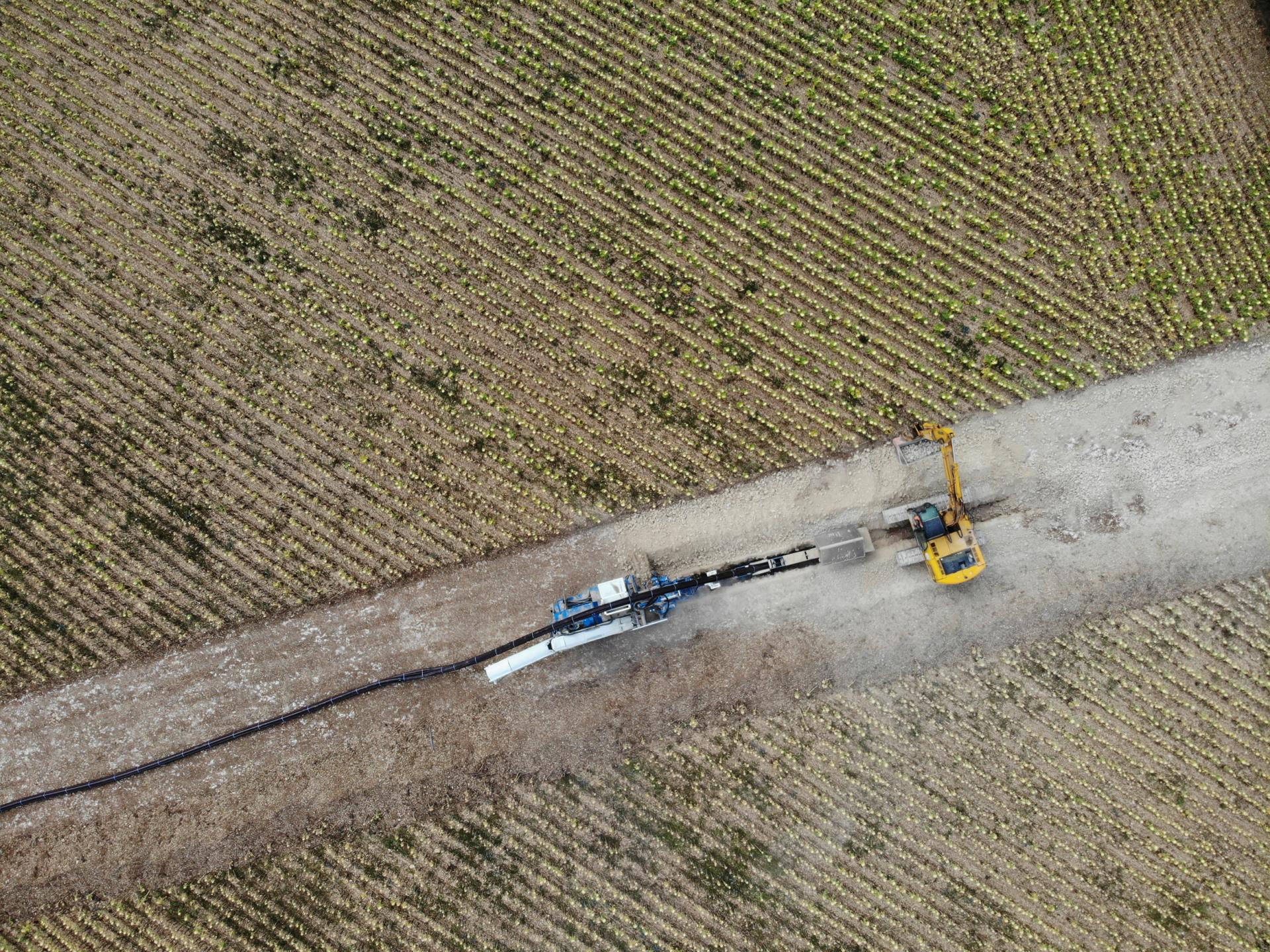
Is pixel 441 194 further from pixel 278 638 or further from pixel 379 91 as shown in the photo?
pixel 278 638

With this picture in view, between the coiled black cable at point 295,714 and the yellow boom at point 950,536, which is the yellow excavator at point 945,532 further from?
the coiled black cable at point 295,714

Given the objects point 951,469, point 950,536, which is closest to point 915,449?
point 951,469

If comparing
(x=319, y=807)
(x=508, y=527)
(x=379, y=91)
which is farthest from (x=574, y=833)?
(x=379, y=91)

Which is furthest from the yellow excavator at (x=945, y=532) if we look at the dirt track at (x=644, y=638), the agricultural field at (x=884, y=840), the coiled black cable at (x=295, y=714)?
the agricultural field at (x=884, y=840)

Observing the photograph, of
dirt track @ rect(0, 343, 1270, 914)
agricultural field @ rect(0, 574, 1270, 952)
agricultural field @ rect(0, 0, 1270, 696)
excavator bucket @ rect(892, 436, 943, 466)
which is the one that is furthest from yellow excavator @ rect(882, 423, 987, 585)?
agricultural field @ rect(0, 574, 1270, 952)

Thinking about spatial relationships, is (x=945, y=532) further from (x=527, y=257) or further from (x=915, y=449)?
(x=527, y=257)

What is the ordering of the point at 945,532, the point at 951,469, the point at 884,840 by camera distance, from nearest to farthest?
the point at 951,469 → the point at 945,532 → the point at 884,840
